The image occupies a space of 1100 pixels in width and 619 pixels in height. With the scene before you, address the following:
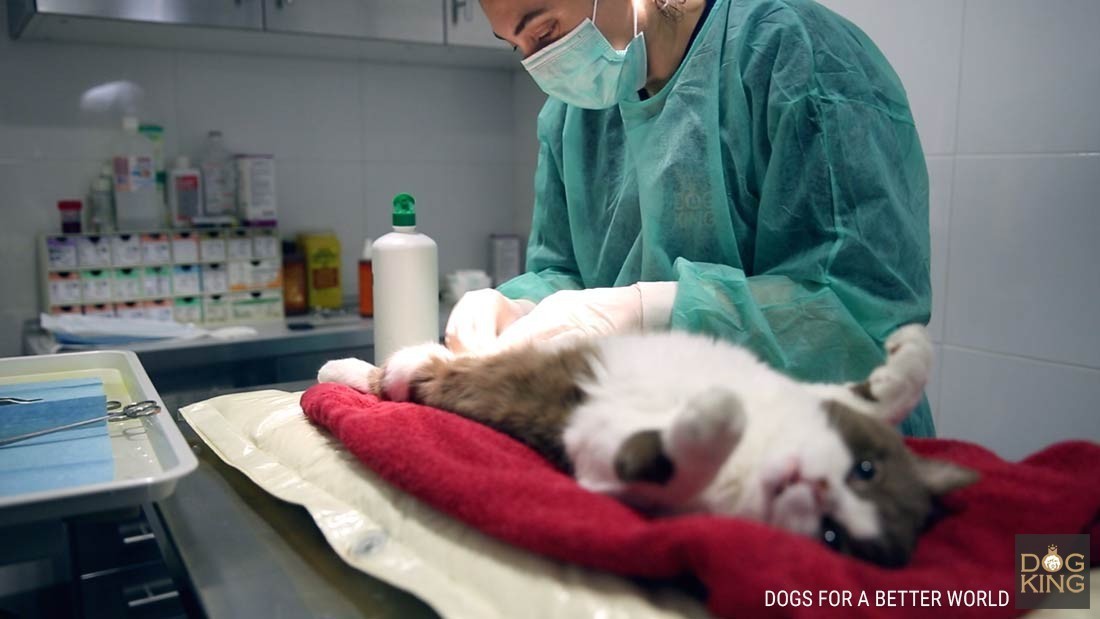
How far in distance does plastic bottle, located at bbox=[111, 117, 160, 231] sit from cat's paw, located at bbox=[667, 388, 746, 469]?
6.82ft

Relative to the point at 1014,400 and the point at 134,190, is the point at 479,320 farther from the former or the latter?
the point at 134,190

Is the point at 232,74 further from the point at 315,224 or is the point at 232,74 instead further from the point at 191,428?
the point at 191,428

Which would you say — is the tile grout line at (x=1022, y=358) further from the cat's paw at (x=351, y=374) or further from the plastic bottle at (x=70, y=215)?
the plastic bottle at (x=70, y=215)

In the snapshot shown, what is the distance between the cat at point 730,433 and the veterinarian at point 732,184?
0.11 meters

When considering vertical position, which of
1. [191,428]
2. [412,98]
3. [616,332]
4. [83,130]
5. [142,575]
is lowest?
[142,575]

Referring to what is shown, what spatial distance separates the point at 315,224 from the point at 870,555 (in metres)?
2.31

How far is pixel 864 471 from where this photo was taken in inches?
21.0

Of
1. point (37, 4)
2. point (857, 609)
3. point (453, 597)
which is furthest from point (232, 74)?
point (857, 609)

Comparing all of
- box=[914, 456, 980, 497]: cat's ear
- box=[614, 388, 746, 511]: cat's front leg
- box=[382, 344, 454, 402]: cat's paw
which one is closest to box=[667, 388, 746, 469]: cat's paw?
box=[614, 388, 746, 511]: cat's front leg

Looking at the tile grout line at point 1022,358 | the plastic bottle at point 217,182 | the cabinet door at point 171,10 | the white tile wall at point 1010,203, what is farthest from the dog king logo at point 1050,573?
the plastic bottle at point 217,182

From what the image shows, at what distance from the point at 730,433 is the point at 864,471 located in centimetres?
10

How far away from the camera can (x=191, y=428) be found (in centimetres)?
95

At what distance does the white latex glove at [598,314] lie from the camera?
869 mm

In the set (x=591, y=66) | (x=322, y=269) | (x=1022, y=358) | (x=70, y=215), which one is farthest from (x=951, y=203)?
(x=70, y=215)
